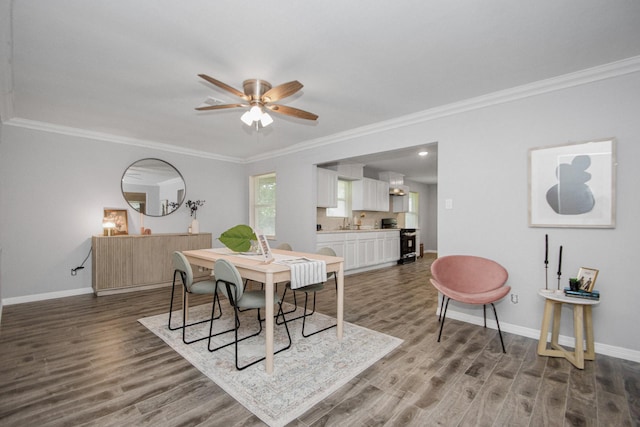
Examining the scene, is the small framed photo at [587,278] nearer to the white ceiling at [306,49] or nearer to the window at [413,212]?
the white ceiling at [306,49]

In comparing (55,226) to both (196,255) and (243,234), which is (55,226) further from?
(243,234)

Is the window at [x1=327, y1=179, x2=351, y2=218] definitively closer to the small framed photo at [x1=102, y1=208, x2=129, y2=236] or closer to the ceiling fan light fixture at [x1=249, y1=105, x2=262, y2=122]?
the small framed photo at [x1=102, y1=208, x2=129, y2=236]

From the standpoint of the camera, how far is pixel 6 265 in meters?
3.94

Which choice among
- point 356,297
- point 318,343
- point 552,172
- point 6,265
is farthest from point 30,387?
point 552,172

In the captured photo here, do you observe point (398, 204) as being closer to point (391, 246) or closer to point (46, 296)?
point (391, 246)

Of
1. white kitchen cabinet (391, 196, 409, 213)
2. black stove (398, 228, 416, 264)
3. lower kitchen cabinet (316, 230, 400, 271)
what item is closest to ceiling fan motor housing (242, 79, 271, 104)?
lower kitchen cabinet (316, 230, 400, 271)

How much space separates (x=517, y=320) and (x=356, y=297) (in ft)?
6.47

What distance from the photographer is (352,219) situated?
7156mm

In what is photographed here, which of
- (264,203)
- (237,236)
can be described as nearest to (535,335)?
(237,236)

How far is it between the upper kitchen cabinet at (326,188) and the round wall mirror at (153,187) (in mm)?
2583

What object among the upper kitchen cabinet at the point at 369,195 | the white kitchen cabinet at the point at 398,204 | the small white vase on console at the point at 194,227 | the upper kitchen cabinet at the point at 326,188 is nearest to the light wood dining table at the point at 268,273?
the small white vase on console at the point at 194,227

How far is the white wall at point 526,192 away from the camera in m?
2.51

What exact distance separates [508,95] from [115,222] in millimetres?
5668

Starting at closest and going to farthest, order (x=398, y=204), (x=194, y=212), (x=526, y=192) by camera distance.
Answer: (x=526, y=192), (x=194, y=212), (x=398, y=204)
